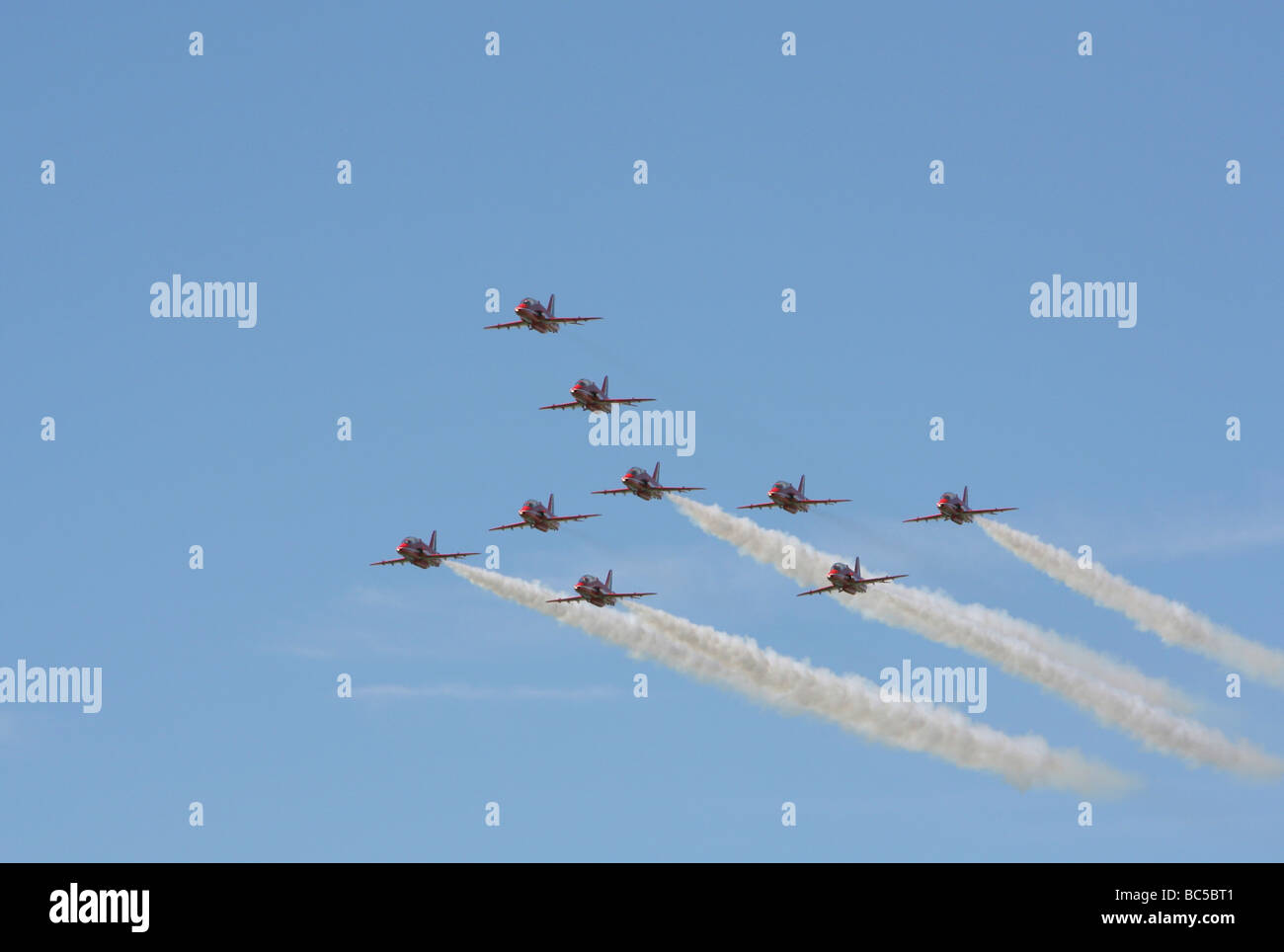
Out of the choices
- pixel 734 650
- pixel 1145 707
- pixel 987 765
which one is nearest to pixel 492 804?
pixel 734 650

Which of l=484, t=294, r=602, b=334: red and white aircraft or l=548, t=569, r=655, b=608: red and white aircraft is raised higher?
l=484, t=294, r=602, b=334: red and white aircraft

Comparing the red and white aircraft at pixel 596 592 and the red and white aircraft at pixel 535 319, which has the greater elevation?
the red and white aircraft at pixel 535 319

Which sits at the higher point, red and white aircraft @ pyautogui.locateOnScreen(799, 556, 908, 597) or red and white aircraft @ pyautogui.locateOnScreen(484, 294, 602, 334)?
red and white aircraft @ pyautogui.locateOnScreen(484, 294, 602, 334)

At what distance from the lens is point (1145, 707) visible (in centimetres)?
19200

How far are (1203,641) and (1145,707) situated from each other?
7332 millimetres

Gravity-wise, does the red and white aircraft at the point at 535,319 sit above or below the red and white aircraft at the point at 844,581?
above
